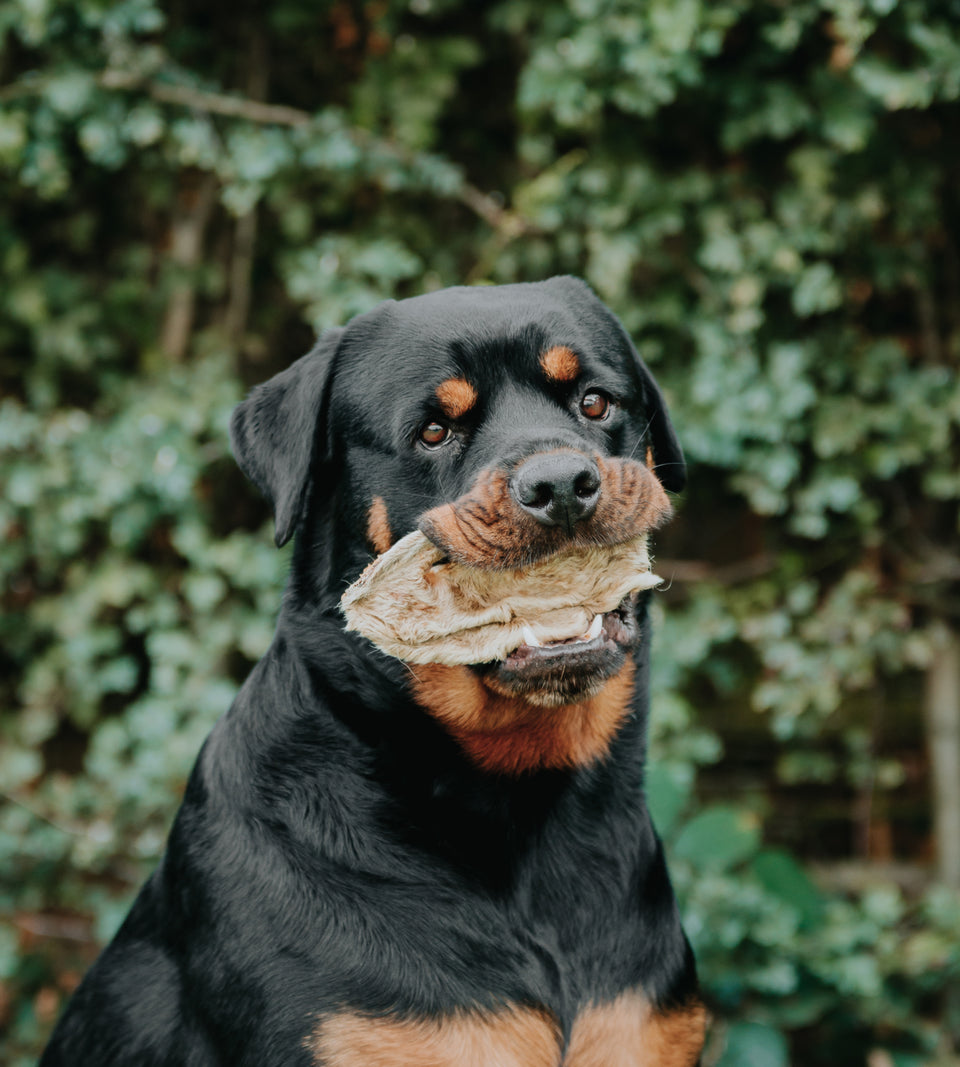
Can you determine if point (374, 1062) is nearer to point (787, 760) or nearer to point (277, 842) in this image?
point (277, 842)

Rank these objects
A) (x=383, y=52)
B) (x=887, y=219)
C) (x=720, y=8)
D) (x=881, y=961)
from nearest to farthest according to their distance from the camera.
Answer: (x=720, y=8) → (x=881, y=961) → (x=887, y=219) → (x=383, y=52)

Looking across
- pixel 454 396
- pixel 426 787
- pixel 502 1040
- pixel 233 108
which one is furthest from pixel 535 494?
pixel 233 108

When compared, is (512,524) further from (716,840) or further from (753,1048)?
(753,1048)

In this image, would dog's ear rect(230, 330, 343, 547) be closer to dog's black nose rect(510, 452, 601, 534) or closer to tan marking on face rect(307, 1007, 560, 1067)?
dog's black nose rect(510, 452, 601, 534)

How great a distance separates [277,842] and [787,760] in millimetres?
2630

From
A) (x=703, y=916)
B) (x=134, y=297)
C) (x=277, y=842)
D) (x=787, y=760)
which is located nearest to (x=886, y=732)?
(x=787, y=760)

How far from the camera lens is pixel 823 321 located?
3.69 m

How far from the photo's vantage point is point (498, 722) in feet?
6.53

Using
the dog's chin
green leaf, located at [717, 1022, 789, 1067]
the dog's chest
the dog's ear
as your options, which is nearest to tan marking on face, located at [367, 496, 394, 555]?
the dog's ear

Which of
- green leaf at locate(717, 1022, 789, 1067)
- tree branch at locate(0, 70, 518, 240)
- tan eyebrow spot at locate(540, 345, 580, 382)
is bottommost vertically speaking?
green leaf at locate(717, 1022, 789, 1067)

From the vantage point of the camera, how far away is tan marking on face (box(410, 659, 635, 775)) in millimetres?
1987

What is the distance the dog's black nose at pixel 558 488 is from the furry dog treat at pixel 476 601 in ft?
0.28

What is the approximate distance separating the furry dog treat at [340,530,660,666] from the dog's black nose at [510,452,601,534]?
0.08 m

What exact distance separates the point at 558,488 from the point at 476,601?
0.83 ft
